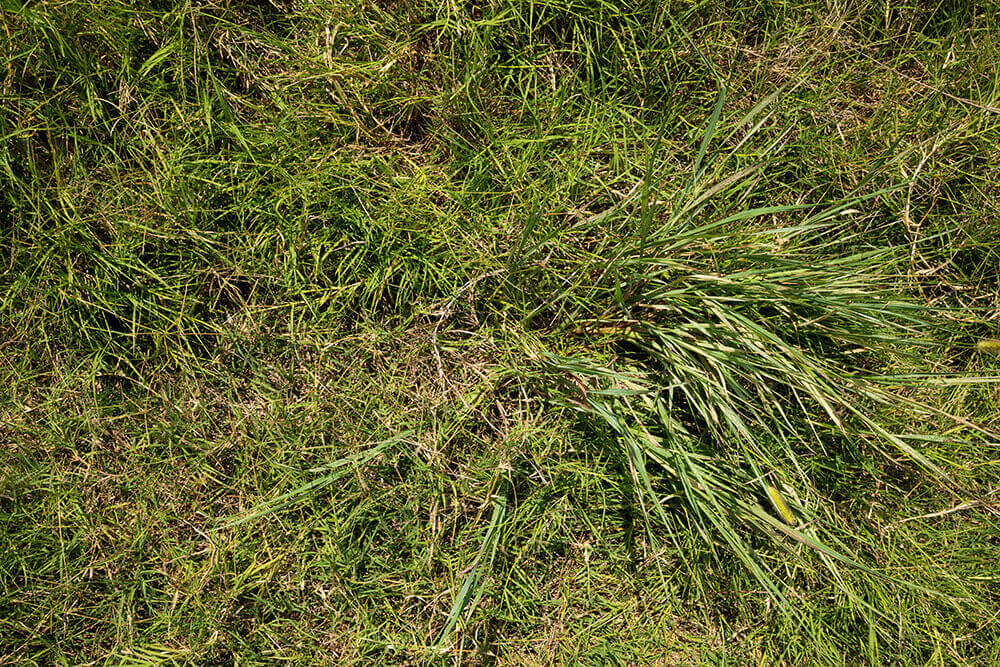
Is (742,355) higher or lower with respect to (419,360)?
higher

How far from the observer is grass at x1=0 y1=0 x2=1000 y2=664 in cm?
168

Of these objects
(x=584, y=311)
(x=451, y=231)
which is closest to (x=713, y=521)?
(x=584, y=311)

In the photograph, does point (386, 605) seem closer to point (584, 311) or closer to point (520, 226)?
point (584, 311)

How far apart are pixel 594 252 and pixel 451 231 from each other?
1.35ft

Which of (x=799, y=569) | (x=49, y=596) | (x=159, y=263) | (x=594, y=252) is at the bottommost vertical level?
(x=49, y=596)

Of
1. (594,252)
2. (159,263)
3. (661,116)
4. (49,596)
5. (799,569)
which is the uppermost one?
(661,116)

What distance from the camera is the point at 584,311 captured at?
174 cm

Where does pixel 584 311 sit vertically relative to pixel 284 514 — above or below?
above

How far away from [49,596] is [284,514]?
2.24 ft

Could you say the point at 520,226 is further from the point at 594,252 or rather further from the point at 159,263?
the point at 159,263

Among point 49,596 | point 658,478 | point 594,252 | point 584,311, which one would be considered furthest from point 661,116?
point 49,596

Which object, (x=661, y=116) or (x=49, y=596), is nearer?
(x=49, y=596)

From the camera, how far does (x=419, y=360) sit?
1737mm

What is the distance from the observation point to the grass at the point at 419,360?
168 cm
